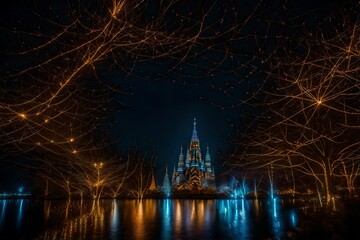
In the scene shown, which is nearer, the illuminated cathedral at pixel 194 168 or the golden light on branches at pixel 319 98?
the golden light on branches at pixel 319 98

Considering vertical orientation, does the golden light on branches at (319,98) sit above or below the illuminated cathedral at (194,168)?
below

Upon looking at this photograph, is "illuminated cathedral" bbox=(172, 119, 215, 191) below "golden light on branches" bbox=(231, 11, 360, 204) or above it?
above

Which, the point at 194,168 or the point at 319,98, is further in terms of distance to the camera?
the point at 194,168

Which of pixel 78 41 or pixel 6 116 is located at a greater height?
pixel 78 41

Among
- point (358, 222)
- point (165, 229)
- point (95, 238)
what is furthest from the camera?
point (165, 229)

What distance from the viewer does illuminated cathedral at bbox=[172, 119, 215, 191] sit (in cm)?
10617

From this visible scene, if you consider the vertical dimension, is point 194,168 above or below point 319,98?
above

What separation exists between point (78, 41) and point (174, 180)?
362 ft

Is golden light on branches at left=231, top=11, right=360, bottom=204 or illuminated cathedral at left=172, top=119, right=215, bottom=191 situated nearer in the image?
golden light on branches at left=231, top=11, right=360, bottom=204

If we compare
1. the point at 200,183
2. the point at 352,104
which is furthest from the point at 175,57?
the point at 200,183

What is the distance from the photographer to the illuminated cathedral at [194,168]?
348 feet

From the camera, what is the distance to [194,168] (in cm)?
10925

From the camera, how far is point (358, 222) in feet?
24.8

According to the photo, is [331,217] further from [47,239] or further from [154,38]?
[47,239]
